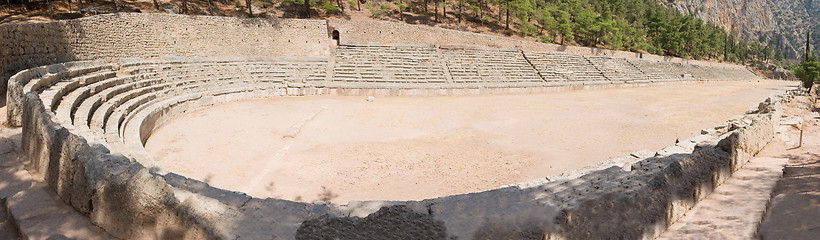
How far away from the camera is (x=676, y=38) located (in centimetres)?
5878

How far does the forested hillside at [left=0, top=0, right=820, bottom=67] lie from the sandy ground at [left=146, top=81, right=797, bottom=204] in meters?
13.0

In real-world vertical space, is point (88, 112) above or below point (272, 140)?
above

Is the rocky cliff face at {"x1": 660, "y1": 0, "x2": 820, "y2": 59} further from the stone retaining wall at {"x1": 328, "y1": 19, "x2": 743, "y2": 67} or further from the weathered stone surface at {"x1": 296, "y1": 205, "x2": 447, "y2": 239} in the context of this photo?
the weathered stone surface at {"x1": 296, "y1": 205, "x2": 447, "y2": 239}

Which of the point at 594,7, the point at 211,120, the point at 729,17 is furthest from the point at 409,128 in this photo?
the point at 729,17

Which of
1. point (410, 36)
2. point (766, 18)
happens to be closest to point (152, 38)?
point (410, 36)

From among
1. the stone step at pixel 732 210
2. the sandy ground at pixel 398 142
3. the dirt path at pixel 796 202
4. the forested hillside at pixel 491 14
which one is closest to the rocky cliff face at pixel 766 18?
the forested hillside at pixel 491 14

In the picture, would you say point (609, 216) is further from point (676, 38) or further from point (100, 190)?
point (676, 38)

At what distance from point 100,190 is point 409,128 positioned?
10.6 metres

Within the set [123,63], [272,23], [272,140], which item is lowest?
[272,140]

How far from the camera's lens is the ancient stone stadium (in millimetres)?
3936

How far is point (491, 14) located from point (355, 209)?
1751 inches

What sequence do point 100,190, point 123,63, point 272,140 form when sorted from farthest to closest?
1. point 123,63
2. point 272,140
3. point 100,190

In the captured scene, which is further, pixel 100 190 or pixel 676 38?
pixel 676 38

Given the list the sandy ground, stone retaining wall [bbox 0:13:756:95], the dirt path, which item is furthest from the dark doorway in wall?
the dirt path
